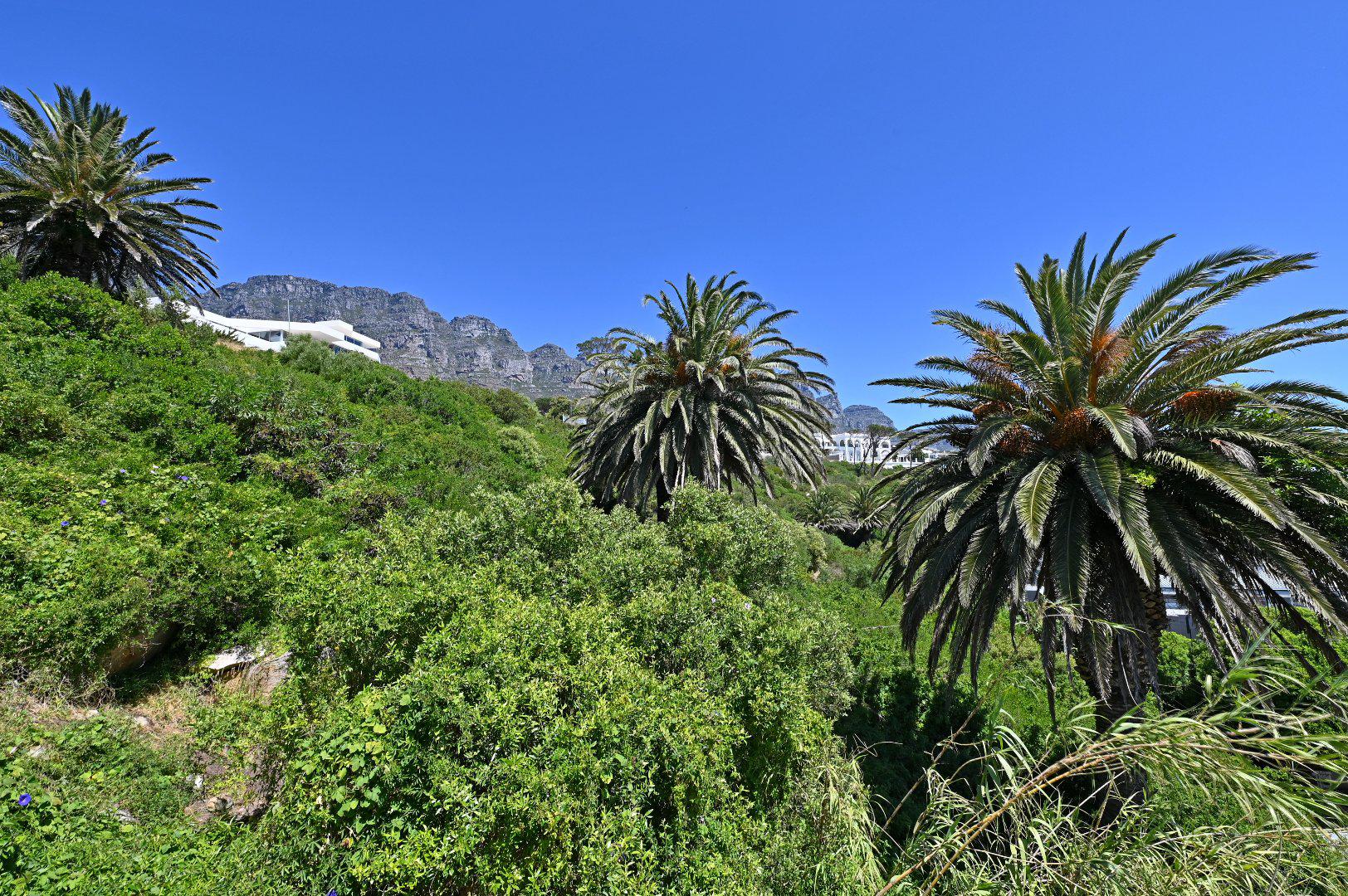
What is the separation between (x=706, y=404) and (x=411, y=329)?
189 metres

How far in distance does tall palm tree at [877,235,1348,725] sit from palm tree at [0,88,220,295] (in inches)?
762

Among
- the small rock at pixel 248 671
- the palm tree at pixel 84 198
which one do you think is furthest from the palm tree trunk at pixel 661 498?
the palm tree at pixel 84 198

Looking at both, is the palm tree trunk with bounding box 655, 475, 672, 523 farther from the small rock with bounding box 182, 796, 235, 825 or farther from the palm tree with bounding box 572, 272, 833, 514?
the small rock with bounding box 182, 796, 235, 825

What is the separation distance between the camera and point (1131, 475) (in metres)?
5.83

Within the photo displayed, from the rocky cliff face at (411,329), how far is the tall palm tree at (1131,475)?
5652 inches

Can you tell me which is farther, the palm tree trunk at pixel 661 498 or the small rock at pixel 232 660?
the palm tree trunk at pixel 661 498

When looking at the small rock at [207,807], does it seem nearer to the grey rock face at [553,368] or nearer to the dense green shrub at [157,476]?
the dense green shrub at [157,476]

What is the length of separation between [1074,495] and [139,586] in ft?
34.7

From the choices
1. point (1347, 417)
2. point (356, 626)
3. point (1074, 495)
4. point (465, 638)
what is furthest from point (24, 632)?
point (1347, 417)

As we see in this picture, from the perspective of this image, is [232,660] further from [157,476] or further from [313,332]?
[313,332]

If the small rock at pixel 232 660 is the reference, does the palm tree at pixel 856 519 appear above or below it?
above

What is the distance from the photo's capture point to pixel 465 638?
4359 millimetres

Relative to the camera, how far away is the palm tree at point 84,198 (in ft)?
40.2

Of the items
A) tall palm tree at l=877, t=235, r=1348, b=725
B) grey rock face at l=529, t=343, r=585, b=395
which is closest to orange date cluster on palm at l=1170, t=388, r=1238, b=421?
tall palm tree at l=877, t=235, r=1348, b=725
